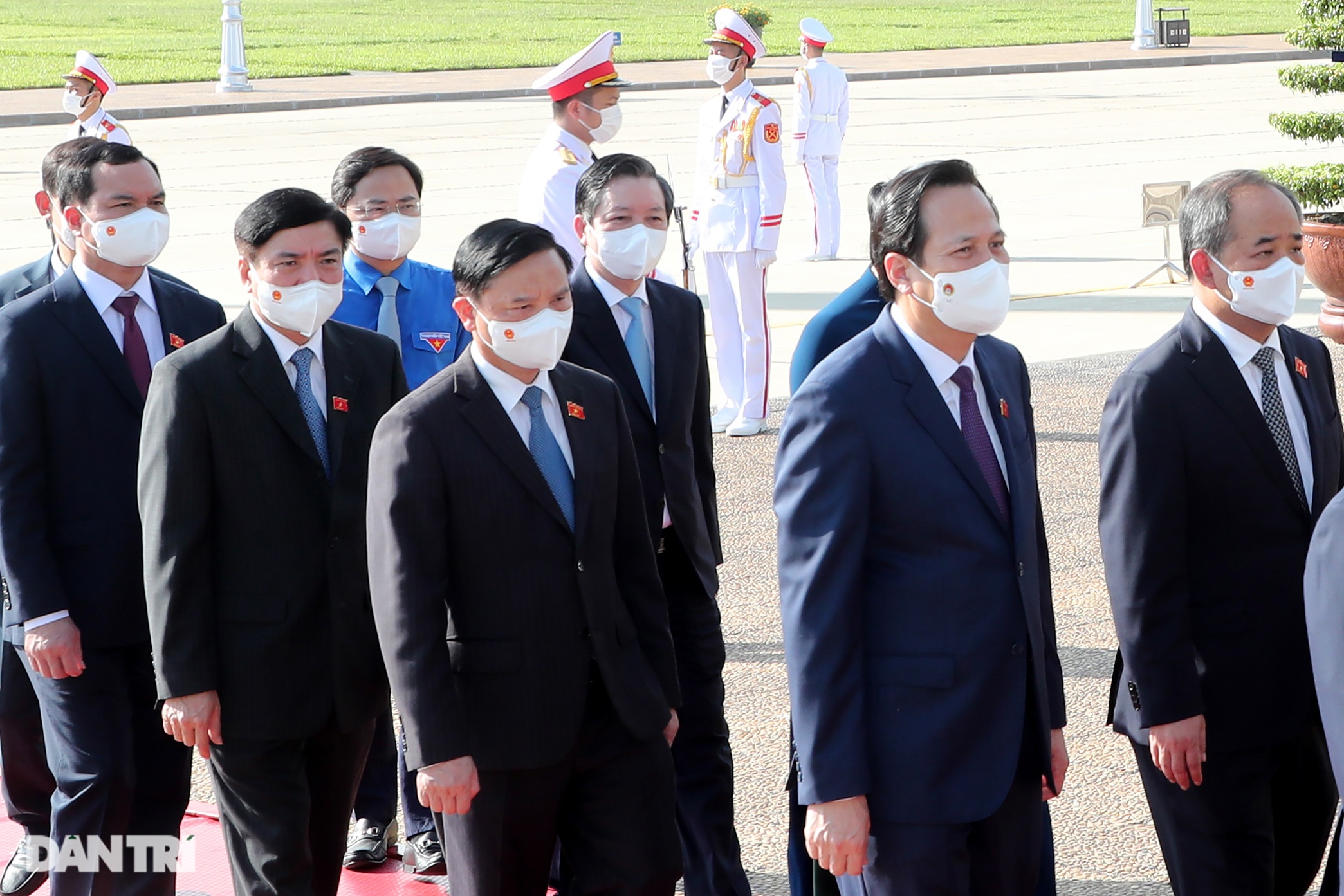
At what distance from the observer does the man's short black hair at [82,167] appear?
4.89m

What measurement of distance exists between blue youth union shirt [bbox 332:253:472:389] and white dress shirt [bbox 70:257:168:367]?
2.54 feet

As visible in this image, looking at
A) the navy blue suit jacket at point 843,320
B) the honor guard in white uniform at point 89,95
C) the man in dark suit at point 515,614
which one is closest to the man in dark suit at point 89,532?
the man in dark suit at point 515,614

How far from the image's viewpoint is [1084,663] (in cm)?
677

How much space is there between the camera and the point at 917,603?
11.5 ft

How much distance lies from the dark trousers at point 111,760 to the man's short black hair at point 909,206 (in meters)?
2.35

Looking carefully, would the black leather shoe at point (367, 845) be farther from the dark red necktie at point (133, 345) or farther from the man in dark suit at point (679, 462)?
the dark red necktie at point (133, 345)

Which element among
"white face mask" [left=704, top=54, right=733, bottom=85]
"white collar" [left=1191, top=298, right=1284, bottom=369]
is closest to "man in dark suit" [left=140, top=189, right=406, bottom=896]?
"white collar" [left=1191, top=298, right=1284, bottom=369]

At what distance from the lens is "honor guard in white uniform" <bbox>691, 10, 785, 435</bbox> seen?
10484 mm

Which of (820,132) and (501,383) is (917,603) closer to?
(501,383)

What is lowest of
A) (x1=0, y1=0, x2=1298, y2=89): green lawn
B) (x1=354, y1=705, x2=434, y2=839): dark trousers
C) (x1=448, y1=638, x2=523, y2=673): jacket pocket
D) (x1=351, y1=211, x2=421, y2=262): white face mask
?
(x1=354, y1=705, x2=434, y2=839): dark trousers

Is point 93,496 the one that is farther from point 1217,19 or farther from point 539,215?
point 1217,19

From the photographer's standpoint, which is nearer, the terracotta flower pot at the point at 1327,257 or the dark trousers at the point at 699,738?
the dark trousers at the point at 699,738

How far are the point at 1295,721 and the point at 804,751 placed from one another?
1.30 m

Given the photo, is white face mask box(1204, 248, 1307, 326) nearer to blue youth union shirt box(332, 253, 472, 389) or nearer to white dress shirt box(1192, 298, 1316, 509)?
white dress shirt box(1192, 298, 1316, 509)
